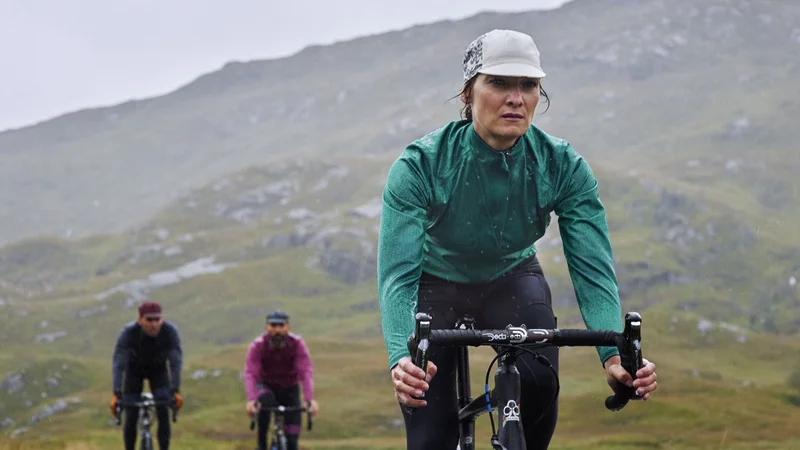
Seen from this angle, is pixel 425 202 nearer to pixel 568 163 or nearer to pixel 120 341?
pixel 568 163

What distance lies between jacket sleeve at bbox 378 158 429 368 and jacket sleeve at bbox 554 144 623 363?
0.86m

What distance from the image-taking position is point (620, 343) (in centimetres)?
509

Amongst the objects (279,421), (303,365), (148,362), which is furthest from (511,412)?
(279,421)

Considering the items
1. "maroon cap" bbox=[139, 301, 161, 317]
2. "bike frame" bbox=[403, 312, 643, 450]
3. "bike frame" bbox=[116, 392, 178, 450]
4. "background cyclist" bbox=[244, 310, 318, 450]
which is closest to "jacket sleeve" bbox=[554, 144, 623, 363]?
"bike frame" bbox=[403, 312, 643, 450]

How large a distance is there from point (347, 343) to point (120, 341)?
429 feet

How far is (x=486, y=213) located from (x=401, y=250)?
67 cm

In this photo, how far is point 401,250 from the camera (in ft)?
18.6

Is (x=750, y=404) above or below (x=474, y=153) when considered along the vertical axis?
below

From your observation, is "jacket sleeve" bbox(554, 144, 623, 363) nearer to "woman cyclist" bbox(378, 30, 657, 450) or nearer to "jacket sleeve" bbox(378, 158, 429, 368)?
"woman cyclist" bbox(378, 30, 657, 450)

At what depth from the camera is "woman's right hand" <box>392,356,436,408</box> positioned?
485 centimetres

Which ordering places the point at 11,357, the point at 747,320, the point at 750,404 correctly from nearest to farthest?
the point at 750,404, the point at 11,357, the point at 747,320

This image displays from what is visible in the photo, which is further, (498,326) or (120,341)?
(120,341)

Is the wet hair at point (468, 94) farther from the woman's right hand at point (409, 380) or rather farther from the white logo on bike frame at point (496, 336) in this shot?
the woman's right hand at point (409, 380)

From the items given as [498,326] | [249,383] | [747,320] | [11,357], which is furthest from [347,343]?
[498,326]
